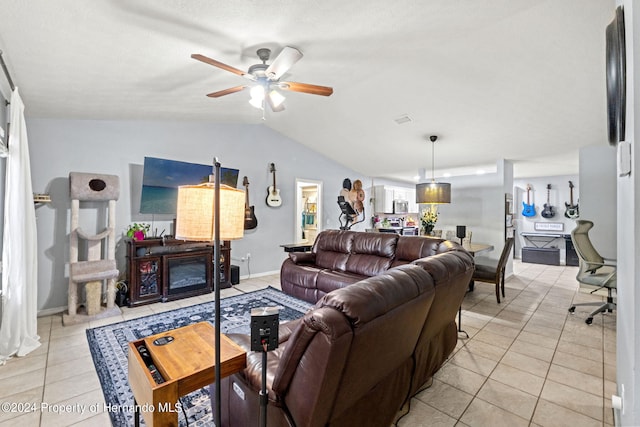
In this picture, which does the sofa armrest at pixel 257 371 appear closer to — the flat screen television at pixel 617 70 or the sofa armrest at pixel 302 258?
the flat screen television at pixel 617 70

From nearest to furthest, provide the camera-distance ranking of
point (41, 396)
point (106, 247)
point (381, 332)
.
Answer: point (381, 332) < point (41, 396) < point (106, 247)

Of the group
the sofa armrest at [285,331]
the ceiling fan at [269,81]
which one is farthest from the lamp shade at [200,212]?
the ceiling fan at [269,81]

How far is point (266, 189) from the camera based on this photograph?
5.53 meters

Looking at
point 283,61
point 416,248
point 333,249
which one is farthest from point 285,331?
point 333,249

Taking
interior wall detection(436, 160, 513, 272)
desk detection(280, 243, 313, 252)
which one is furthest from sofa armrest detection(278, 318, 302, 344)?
interior wall detection(436, 160, 513, 272)

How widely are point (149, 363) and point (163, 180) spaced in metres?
3.24

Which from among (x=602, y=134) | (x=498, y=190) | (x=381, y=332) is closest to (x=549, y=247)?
(x=498, y=190)

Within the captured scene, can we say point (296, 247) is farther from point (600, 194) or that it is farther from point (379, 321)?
point (600, 194)

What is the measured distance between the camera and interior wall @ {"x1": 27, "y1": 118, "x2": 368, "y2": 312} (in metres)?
3.43

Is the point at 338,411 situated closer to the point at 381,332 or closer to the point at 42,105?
the point at 381,332

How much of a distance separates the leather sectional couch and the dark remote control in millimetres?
362

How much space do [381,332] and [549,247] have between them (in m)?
8.15

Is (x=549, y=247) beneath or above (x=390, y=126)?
beneath

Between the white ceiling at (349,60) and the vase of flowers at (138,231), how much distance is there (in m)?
1.50
